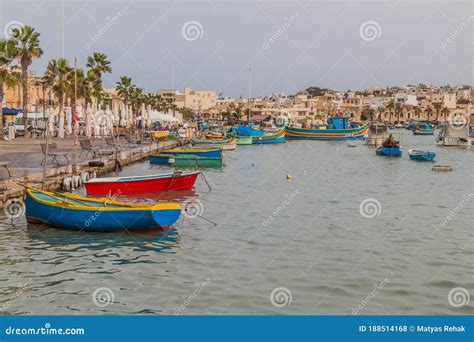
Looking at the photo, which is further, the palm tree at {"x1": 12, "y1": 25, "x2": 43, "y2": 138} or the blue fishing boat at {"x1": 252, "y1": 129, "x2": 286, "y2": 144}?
the blue fishing boat at {"x1": 252, "y1": 129, "x2": 286, "y2": 144}

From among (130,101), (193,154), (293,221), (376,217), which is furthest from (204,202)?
(130,101)

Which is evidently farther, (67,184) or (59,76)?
(59,76)

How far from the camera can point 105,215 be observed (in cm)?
1931

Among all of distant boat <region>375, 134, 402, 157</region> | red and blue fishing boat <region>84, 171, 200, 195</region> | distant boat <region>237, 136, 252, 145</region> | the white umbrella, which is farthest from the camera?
distant boat <region>237, 136, 252, 145</region>

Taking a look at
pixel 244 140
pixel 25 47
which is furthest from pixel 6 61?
pixel 244 140

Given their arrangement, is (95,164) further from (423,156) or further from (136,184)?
(423,156)

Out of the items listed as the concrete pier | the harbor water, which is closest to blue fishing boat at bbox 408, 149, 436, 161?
the concrete pier

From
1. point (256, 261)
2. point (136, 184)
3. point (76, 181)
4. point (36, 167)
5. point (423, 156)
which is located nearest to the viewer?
point (256, 261)

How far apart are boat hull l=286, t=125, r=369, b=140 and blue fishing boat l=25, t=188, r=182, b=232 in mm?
84768

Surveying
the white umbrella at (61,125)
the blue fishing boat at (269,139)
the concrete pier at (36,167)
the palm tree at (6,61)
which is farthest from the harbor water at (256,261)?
the blue fishing boat at (269,139)

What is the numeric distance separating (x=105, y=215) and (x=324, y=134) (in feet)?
281

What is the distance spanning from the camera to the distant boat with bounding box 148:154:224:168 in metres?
44.7

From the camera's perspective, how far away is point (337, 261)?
1702cm

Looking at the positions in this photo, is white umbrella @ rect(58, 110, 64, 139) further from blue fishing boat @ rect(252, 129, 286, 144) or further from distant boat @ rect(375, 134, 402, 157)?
blue fishing boat @ rect(252, 129, 286, 144)
